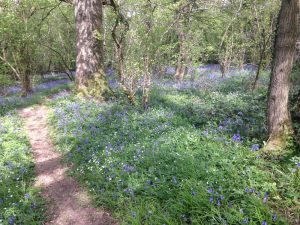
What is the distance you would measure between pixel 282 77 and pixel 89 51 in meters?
8.57

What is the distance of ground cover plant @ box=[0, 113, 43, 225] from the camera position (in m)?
4.41

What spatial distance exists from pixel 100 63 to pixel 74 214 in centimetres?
807

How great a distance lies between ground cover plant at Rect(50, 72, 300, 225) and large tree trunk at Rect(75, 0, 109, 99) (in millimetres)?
2997

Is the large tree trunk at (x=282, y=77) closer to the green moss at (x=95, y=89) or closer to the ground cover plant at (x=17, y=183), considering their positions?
the ground cover plant at (x=17, y=183)

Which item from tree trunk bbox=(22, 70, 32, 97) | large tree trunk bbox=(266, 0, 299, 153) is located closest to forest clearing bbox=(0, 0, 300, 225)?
large tree trunk bbox=(266, 0, 299, 153)

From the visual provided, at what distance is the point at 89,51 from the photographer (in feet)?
36.0

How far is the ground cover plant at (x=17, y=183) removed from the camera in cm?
441

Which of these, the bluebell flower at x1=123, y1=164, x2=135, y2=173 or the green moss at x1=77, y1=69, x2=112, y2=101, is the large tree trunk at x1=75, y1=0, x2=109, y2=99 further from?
the bluebell flower at x1=123, y1=164, x2=135, y2=173

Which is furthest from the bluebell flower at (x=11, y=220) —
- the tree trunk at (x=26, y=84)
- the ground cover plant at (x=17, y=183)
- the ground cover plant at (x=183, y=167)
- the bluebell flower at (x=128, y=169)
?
the tree trunk at (x=26, y=84)

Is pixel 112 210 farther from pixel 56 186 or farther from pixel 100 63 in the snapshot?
pixel 100 63

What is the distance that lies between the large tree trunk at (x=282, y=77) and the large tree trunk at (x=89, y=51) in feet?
25.9

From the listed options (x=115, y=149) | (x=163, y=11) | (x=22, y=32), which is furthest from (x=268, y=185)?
(x=22, y=32)

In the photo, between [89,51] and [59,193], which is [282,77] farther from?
[89,51]

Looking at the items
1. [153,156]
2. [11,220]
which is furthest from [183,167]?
[11,220]
